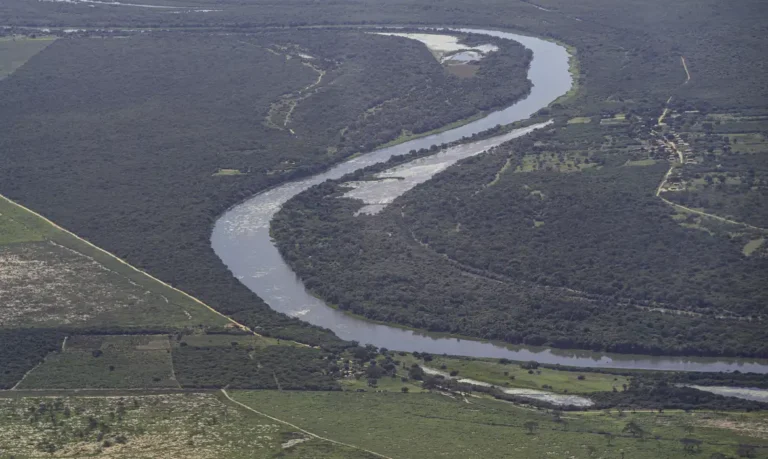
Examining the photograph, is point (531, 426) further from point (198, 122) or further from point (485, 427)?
point (198, 122)

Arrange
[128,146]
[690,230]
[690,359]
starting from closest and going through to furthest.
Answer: [690,359], [690,230], [128,146]

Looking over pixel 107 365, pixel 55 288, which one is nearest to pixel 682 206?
pixel 55 288

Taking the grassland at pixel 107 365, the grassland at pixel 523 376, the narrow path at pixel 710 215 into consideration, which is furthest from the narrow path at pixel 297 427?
the narrow path at pixel 710 215

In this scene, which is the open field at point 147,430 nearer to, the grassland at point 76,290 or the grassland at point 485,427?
the grassland at point 485,427

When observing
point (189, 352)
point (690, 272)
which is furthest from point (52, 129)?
point (690, 272)

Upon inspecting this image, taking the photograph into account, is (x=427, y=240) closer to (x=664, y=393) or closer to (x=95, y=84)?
(x=664, y=393)
